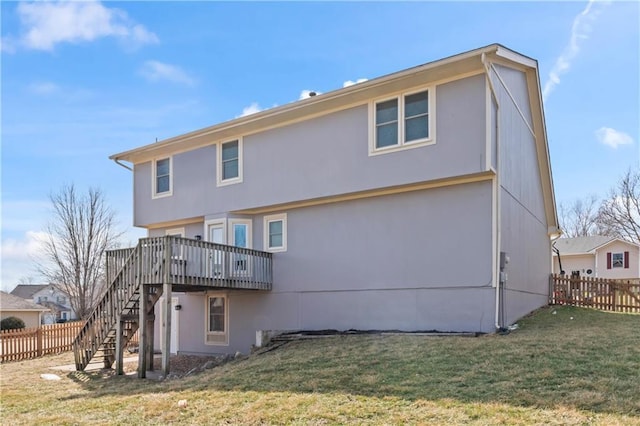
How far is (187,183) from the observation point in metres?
15.6

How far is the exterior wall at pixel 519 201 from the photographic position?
11.5 metres

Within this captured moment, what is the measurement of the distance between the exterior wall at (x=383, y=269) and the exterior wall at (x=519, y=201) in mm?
944

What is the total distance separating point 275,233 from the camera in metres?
14.2

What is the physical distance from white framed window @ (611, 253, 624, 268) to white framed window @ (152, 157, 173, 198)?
29.4 m

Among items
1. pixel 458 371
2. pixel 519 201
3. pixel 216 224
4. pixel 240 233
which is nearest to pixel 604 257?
pixel 519 201

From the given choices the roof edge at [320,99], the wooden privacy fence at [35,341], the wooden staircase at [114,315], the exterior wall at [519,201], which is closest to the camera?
the roof edge at [320,99]

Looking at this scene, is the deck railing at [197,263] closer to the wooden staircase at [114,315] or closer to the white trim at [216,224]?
the wooden staircase at [114,315]

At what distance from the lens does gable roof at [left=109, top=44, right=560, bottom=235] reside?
34.7ft

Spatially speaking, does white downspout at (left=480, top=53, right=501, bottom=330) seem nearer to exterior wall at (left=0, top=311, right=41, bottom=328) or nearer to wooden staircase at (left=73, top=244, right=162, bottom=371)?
wooden staircase at (left=73, top=244, right=162, bottom=371)

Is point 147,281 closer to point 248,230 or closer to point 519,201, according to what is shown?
point 248,230

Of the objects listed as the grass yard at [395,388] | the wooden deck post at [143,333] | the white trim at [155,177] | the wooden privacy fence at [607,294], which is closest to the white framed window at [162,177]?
the white trim at [155,177]

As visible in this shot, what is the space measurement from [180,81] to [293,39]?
361 centimetres

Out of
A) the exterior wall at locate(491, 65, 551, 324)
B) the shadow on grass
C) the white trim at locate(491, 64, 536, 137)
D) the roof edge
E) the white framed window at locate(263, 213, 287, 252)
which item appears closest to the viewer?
the shadow on grass

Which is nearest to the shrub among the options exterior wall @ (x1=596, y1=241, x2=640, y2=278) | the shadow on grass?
the shadow on grass
